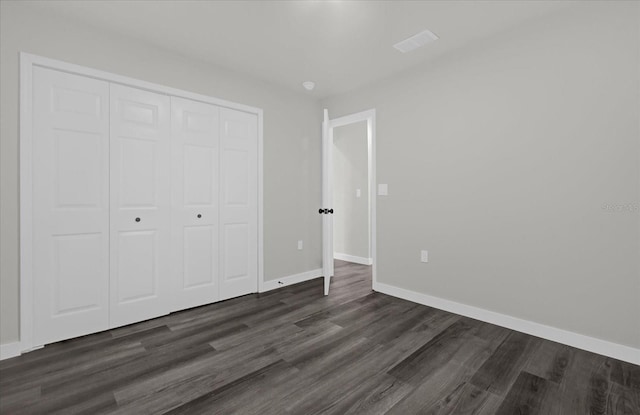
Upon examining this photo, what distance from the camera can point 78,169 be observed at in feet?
7.86

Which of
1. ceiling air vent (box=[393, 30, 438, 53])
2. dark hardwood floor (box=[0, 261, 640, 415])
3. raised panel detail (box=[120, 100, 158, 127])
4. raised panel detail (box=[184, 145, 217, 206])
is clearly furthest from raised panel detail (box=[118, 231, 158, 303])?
ceiling air vent (box=[393, 30, 438, 53])

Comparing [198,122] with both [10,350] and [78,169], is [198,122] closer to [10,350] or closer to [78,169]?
[78,169]

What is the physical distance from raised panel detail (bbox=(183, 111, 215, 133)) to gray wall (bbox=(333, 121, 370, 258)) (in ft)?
9.07

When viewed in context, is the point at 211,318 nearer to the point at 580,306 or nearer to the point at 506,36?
the point at 580,306

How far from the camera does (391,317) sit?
279 centimetres

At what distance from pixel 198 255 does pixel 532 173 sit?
10.5ft

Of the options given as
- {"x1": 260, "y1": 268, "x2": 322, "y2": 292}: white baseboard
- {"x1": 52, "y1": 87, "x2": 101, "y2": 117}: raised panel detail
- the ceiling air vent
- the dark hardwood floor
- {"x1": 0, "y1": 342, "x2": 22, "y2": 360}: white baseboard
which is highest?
the ceiling air vent

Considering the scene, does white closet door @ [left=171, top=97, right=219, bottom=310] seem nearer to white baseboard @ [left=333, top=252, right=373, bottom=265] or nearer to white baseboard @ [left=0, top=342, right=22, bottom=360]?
white baseboard @ [left=0, top=342, right=22, bottom=360]

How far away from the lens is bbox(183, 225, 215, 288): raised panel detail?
119 inches

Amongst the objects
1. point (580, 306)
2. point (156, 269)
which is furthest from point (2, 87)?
point (580, 306)

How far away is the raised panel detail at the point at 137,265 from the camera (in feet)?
8.59

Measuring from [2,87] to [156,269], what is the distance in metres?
1.76

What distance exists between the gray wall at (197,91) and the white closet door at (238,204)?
0.57ft

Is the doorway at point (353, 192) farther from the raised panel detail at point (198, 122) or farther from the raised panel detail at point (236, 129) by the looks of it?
the raised panel detail at point (198, 122)
